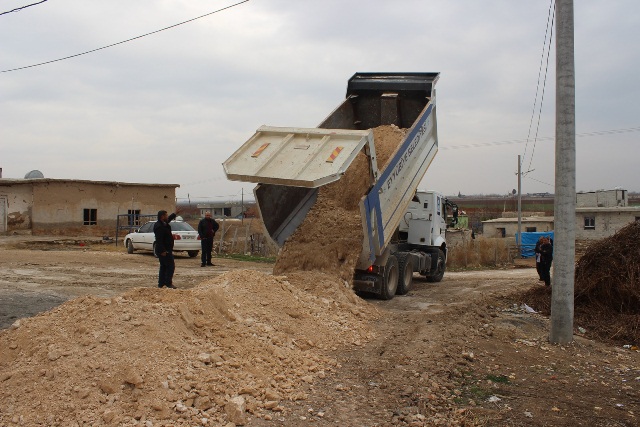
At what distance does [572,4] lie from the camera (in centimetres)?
833

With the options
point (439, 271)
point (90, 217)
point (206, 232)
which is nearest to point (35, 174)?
point (90, 217)

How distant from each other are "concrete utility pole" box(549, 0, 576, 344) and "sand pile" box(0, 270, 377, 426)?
286 centimetres

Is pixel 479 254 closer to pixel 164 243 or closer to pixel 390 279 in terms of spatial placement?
pixel 390 279

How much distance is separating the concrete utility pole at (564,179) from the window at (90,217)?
993 inches

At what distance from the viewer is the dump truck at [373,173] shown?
31.3ft

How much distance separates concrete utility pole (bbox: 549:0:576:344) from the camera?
8.25 metres

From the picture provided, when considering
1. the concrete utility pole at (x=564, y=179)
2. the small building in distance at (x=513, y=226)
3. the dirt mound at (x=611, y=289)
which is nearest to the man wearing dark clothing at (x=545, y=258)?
the dirt mound at (x=611, y=289)

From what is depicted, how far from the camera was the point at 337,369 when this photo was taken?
6.71 meters

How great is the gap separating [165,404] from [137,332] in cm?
116

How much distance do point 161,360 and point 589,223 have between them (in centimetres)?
4352

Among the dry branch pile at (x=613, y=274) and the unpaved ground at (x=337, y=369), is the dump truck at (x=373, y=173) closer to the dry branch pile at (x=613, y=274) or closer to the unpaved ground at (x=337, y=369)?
the unpaved ground at (x=337, y=369)

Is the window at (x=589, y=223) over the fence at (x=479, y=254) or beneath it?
over

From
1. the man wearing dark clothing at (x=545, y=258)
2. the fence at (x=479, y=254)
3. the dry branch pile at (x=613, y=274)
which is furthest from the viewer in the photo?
the fence at (x=479, y=254)

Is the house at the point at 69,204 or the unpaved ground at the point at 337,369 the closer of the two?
the unpaved ground at the point at 337,369
